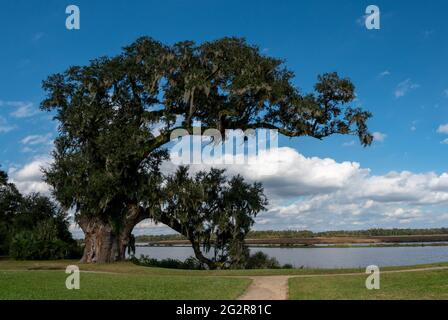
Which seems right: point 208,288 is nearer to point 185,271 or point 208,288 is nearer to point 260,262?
point 185,271

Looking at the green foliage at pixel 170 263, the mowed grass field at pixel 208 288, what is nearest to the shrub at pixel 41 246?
the green foliage at pixel 170 263

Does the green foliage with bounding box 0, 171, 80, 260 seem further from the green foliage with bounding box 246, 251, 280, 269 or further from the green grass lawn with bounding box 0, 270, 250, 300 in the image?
the green grass lawn with bounding box 0, 270, 250, 300

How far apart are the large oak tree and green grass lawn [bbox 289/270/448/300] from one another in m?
14.0

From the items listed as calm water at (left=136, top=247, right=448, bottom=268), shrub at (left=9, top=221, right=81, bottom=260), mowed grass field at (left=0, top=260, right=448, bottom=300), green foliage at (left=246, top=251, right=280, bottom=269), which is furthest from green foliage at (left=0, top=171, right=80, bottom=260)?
mowed grass field at (left=0, top=260, right=448, bottom=300)

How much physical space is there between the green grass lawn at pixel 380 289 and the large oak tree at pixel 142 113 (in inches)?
551

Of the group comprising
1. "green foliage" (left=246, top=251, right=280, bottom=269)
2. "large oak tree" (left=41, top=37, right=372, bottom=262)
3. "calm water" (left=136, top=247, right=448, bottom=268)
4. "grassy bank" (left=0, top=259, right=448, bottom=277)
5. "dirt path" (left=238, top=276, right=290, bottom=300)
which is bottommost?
"calm water" (left=136, top=247, right=448, bottom=268)

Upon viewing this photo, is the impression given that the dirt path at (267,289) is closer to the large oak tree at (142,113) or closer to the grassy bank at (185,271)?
the grassy bank at (185,271)

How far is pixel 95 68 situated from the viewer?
105ft

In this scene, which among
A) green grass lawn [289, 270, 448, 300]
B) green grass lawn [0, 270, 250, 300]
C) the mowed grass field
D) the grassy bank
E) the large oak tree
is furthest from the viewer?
the large oak tree

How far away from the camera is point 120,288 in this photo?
1688cm

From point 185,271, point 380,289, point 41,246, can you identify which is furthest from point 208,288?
point 41,246

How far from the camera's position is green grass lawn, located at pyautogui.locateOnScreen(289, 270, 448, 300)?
1448cm
